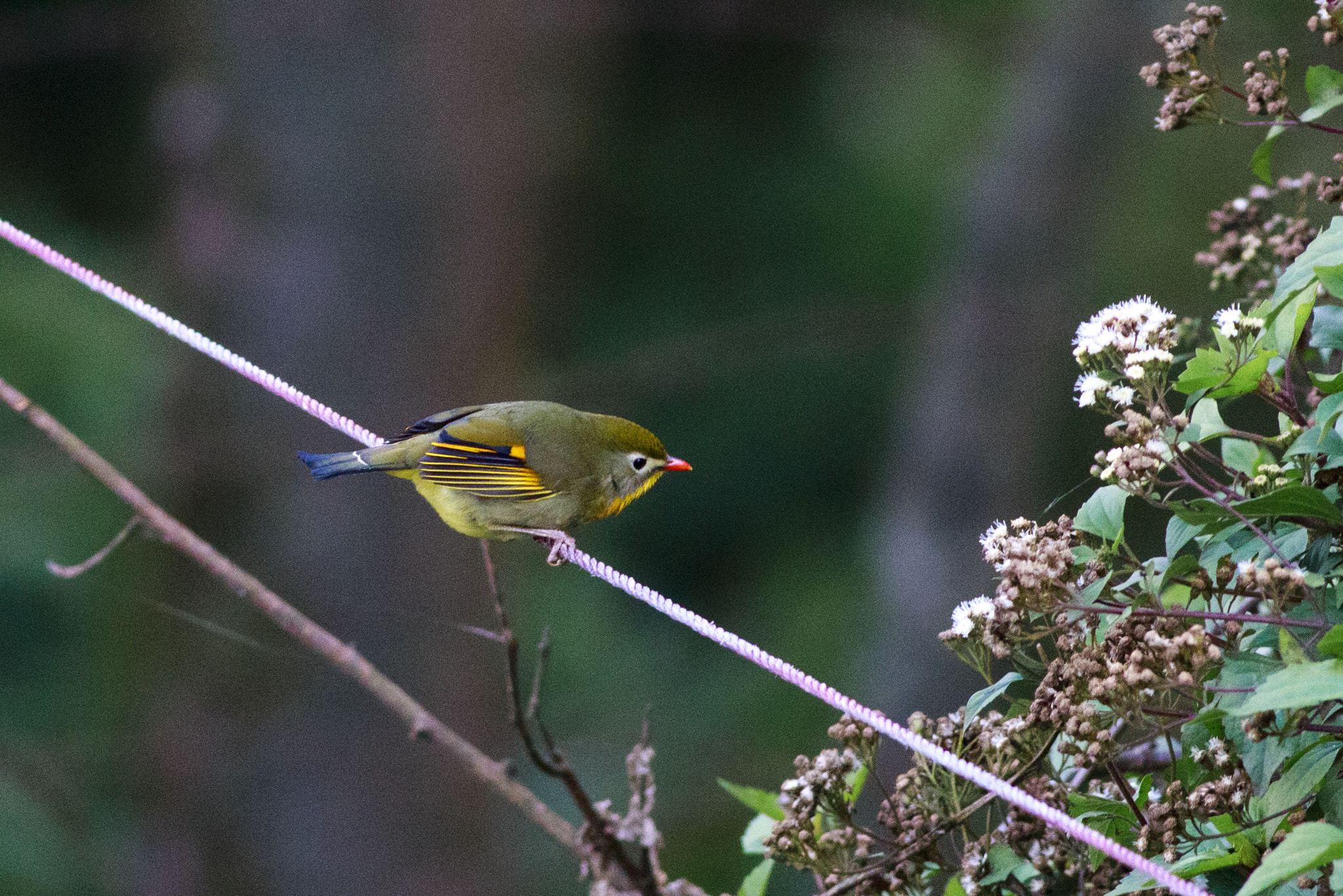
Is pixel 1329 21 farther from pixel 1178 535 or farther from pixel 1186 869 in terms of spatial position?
pixel 1186 869

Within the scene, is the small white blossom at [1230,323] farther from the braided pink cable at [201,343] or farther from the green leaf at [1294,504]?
the braided pink cable at [201,343]

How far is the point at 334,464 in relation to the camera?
2504 mm

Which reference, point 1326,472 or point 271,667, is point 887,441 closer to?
point 271,667

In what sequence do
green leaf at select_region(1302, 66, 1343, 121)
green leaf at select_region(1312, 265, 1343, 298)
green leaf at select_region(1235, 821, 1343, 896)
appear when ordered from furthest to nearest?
1. green leaf at select_region(1302, 66, 1343, 121)
2. green leaf at select_region(1312, 265, 1343, 298)
3. green leaf at select_region(1235, 821, 1343, 896)

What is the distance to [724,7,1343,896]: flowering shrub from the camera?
1194 mm

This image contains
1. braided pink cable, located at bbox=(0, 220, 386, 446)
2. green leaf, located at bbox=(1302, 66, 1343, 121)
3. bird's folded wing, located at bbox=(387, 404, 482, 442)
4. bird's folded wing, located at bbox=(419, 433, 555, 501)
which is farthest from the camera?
bird's folded wing, located at bbox=(387, 404, 482, 442)

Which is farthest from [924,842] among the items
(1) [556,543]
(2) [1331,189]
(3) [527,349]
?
(3) [527,349]

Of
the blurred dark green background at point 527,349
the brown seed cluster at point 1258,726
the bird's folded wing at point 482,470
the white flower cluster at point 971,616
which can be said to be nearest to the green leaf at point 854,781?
the white flower cluster at point 971,616

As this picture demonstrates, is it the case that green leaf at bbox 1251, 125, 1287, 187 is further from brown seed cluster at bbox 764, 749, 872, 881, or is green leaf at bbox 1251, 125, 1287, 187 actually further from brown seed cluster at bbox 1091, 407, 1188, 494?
brown seed cluster at bbox 764, 749, 872, 881

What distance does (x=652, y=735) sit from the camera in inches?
321

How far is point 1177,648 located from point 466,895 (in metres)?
4.50

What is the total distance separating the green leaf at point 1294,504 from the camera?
117cm

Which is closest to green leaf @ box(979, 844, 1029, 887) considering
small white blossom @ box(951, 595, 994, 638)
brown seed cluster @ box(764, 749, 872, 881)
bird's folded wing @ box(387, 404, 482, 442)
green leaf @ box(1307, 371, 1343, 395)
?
brown seed cluster @ box(764, 749, 872, 881)

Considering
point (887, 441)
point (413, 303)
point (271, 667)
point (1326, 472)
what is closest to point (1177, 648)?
point (1326, 472)
